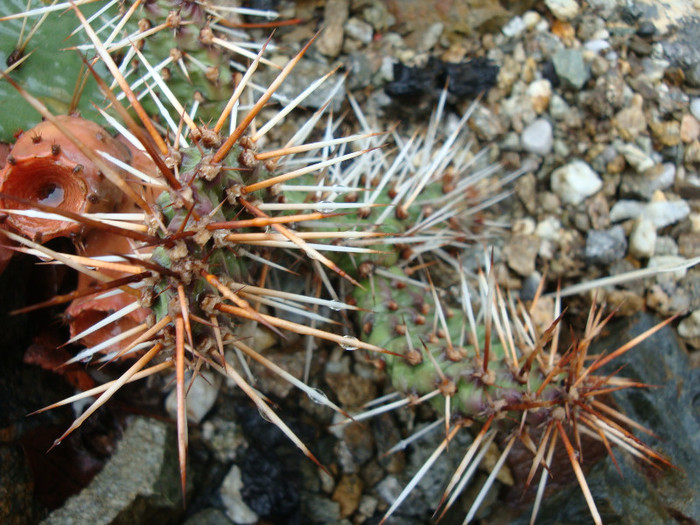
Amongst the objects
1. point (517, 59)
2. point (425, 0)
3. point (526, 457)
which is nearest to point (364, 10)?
point (425, 0)

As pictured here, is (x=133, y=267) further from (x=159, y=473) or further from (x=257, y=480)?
(x=257, y=480)

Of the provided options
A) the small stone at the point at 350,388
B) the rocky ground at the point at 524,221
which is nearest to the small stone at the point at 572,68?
the rocky ground at the point at 524,221

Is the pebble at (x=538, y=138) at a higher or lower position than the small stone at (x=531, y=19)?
lower

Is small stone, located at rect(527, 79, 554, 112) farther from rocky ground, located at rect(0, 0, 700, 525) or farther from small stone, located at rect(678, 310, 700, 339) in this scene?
small stone, located at rect(678, 310, 700, 339)

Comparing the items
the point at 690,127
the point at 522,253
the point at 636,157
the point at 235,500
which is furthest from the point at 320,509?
the point at 690,127

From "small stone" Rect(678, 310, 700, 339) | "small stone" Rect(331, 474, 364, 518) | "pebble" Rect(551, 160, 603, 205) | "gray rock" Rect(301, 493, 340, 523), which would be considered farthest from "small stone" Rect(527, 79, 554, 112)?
"gray rock" Rect(301, 493, 340, 523)

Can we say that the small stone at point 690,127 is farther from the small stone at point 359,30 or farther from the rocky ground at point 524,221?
the small stone at point 359,30

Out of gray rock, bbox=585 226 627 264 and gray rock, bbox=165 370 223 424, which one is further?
gray rock, bbox=585 226 627 264
